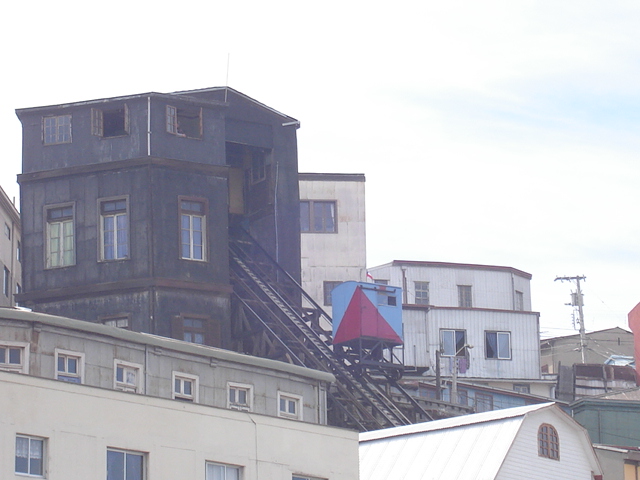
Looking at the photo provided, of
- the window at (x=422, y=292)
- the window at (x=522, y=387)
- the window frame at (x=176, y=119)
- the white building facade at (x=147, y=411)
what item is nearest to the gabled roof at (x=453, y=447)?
the white building facade at (x=147, y=411)

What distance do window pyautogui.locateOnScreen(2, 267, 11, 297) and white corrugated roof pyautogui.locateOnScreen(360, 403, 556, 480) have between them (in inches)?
965

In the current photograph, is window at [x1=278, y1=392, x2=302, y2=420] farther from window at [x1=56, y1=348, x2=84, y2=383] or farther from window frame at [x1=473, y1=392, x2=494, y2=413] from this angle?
window frame at [x1=473, y1=392, x2=494, y2=413]

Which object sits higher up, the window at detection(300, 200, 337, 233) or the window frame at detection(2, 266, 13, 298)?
the window at detection(300, 200, 337, 233)

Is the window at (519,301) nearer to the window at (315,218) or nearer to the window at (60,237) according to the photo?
the window at (315,218)

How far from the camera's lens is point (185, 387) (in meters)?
36.5

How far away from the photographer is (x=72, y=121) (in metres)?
51.3

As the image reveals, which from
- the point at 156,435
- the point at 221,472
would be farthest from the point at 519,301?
the point at 156,435

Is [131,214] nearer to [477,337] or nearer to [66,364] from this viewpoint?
[66,364]

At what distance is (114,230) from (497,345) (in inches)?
1187

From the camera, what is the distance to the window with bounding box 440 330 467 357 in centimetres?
7225

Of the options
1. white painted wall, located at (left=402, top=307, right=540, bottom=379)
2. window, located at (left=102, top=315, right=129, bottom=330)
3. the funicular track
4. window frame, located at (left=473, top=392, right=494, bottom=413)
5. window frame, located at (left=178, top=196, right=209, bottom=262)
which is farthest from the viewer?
white painted wall, located at (left=402, top=307, right=540, bottom=379)

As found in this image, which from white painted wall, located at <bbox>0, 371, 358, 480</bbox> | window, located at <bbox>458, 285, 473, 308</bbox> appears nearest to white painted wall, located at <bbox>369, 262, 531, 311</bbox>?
window, located at <bbox>458, 285, 473, 308</bbox>

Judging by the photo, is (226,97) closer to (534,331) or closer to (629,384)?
(534,331)

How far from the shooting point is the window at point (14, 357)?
3359cm
